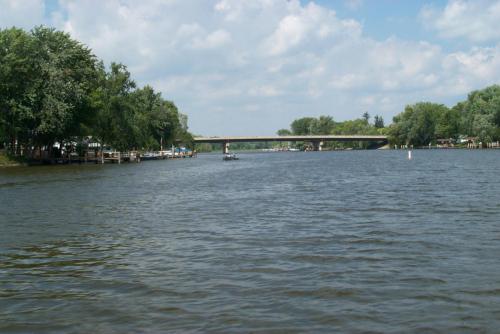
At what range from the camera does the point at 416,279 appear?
1216cm

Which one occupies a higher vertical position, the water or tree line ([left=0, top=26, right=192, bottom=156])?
tree line ([left=0, top=26, right=192, bottom=156])

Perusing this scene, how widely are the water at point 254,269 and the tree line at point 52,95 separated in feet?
175

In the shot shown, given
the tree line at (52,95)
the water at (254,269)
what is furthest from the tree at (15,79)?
the water at (254,269)

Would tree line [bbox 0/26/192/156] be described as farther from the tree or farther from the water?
the water

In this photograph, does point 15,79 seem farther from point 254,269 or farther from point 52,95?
point 254,269

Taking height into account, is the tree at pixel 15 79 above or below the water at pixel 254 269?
above

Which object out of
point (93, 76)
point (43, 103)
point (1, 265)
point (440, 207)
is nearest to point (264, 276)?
point (1, 265)

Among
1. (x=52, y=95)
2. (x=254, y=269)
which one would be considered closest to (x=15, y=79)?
(x=52, y=95)

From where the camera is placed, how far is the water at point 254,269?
9.70 m

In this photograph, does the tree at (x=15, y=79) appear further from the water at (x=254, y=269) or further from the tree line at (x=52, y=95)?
the water at (x=254, y=269)

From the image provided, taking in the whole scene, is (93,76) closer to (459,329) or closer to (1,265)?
(1,265)

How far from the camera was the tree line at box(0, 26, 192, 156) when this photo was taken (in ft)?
242

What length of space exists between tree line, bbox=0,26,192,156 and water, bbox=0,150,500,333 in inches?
2096

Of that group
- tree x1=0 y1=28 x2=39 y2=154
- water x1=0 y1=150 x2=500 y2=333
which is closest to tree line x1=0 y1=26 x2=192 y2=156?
tree x1=0 y1=28 x2=39 y2=154
